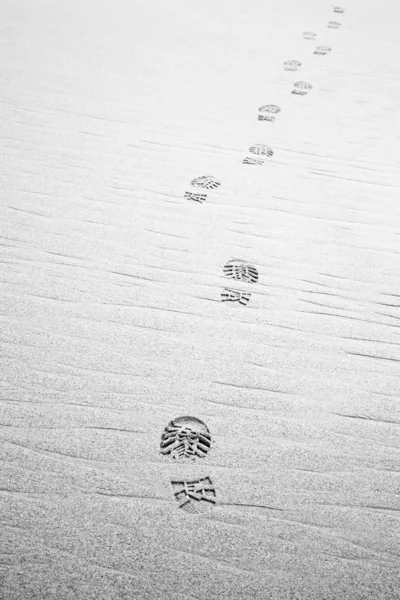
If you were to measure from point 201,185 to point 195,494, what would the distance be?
201cm

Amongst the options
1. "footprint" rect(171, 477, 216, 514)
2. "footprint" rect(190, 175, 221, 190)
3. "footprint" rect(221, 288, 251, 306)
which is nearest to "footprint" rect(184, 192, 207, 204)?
"footprint" rect(190, 175, 221, 190)

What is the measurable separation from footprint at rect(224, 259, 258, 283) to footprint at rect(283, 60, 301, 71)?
3139 millimetres

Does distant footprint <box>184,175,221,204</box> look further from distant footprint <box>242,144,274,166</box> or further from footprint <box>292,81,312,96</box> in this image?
footprint <box>292,81,312,96</box>

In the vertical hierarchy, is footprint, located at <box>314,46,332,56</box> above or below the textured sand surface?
above

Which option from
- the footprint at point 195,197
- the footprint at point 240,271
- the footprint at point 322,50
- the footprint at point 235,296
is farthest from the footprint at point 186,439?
the footprint at point 322,50

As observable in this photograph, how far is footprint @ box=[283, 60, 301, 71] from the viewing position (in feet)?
15.9

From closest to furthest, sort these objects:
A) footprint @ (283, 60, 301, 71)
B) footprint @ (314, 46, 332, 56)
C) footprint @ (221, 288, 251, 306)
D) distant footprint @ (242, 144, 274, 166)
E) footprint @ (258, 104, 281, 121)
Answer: footprint @ (221, 288, 251, 306) < distant footprint @ (242, 144, 274, 166) < footprint @ (258, 104, 281, 121) < footprint @ (283, 60, 301, 71) < footprint @ (314, 46, 332, 56)

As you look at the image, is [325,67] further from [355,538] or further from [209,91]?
[355,538]

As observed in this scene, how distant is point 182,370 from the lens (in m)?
1.96

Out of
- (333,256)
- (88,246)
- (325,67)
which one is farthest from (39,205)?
(325,67)

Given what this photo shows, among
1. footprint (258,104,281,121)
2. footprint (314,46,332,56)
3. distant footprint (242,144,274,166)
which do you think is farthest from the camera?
footprint (314,46,332,56)

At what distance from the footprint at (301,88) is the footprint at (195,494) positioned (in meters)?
3.69

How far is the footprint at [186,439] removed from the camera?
1665mm

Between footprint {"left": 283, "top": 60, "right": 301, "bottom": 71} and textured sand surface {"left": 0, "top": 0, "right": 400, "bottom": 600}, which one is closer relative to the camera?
textured sand surface {"left": 0, "top": 0, "right": 400, "bottom": 600}
